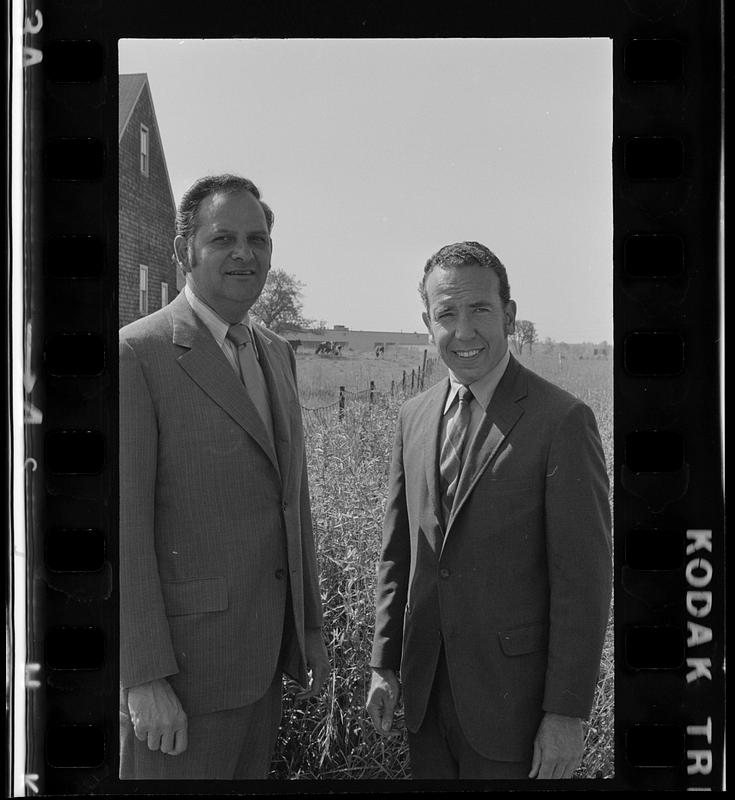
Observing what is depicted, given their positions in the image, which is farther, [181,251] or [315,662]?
[315,662]

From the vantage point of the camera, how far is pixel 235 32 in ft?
7.91

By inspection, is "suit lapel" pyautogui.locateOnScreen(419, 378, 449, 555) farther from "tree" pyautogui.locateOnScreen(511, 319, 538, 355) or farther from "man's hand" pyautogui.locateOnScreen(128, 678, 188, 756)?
"man's hand" pyautogui.locateOnScreen(128, 678, 188, 756)

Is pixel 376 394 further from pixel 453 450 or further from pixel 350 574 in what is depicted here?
pixel 350 574

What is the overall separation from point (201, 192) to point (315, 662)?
48.9 inches

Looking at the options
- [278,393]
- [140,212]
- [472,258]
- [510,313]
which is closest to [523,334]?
[510,313]

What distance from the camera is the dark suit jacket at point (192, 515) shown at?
236cm

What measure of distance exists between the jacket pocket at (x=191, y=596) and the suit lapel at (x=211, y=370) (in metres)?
0.34

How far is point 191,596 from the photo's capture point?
238 cm

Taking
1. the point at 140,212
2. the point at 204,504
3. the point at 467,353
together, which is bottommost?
the point at 204,504

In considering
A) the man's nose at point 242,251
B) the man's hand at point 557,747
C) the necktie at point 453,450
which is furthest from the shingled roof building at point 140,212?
the man's hand at point 557,747

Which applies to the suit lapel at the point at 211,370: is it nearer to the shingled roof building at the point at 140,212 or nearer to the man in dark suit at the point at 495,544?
the shingled roof building at the point at 140,212
